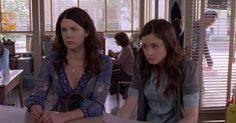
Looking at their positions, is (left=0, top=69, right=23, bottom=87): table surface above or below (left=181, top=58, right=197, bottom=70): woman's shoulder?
below

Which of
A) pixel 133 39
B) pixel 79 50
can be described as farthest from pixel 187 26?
pixel 133 39

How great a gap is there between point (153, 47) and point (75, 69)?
0.46 meters

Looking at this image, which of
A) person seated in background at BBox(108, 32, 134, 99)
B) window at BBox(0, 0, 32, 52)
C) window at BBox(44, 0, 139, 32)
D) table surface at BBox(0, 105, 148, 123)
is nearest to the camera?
table surface at BBox(0, 105, 148, 123)

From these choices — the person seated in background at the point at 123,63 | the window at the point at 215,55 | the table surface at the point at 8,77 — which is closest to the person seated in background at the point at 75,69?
the window at the point at 215,55

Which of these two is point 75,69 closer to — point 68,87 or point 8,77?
point 68,87

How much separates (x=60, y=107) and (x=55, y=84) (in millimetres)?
129

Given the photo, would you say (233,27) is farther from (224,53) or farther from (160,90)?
(160,90)

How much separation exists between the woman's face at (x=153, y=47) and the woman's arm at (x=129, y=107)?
27 centimetres

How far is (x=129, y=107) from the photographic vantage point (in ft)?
5.59

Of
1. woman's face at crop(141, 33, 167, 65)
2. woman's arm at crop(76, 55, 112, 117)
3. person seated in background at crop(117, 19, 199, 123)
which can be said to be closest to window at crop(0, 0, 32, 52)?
woman's arm at crop(76, 55, 112, 117)

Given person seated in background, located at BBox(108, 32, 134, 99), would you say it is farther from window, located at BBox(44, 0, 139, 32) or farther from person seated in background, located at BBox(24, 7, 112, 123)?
person seated in background, located at BBox(24, 7, 112, 123)

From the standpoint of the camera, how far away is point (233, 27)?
12.1ft

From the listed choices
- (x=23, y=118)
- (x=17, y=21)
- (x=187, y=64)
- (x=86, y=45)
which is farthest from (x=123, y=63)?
(x=23, y=118)

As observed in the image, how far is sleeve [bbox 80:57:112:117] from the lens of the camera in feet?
5.10
